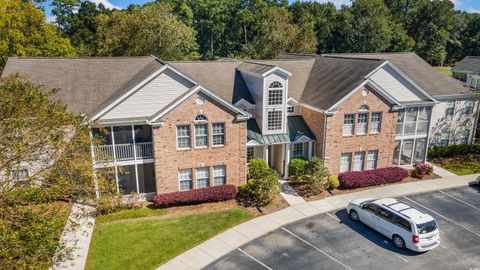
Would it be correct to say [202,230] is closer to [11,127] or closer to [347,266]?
[347,266]

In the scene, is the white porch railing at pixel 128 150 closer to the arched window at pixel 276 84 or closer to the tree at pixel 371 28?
the arched window at pixel 276 84

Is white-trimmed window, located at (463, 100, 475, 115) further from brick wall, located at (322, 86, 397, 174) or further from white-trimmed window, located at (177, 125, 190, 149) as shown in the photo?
white-trimmed window, located at (177, 125, 190, 149)

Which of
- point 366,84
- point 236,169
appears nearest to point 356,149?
point 366,84

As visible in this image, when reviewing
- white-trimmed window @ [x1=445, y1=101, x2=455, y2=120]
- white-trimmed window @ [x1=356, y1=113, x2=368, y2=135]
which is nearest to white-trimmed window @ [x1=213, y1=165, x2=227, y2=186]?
white-trimmed window @ [x1=356, y1=113, x2=368, y2=135]

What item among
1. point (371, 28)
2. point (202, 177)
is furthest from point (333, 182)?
point (371, 28)

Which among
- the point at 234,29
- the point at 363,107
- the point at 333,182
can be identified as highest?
the point at 234,29

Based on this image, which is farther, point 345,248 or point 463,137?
point 463,137

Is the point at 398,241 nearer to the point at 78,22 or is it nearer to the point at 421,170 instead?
the point at 421,170
